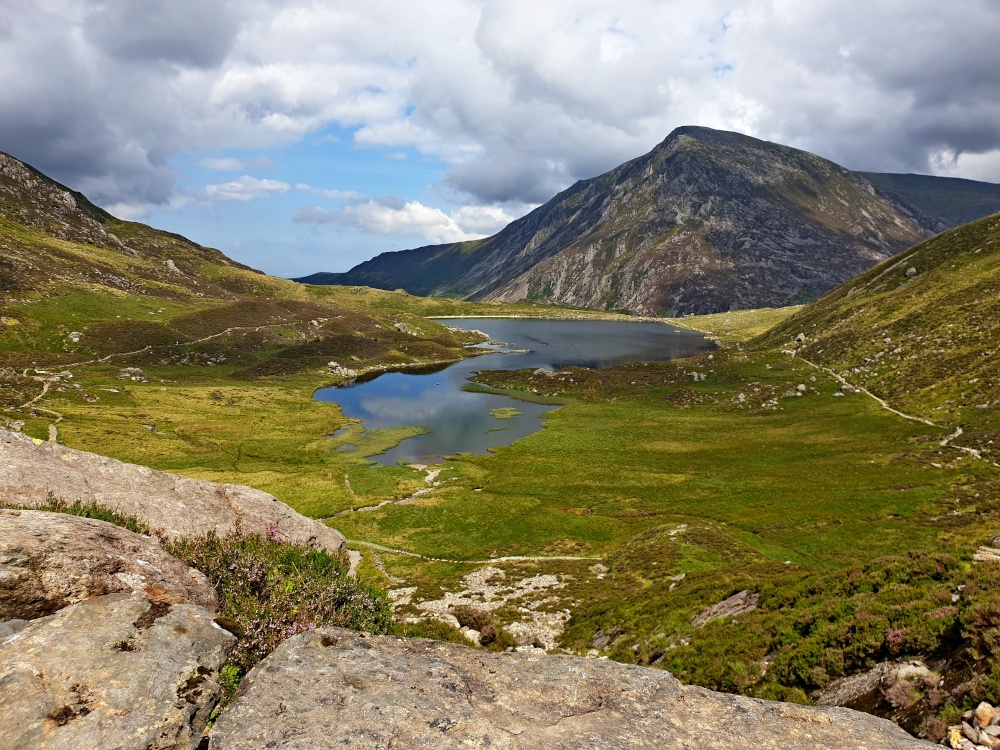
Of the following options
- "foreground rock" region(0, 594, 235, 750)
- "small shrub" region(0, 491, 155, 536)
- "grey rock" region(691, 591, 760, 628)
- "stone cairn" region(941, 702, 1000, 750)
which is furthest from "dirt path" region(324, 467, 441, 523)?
"stone cairn" region(941, 702, 1000, 750)

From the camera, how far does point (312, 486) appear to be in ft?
234

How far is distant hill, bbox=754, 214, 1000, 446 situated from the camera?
79.2 m

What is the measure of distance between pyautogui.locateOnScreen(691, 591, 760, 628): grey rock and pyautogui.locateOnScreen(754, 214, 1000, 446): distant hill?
221 feet

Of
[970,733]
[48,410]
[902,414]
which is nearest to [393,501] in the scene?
[970,733]

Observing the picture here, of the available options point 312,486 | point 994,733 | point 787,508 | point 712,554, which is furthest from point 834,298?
point 994,733

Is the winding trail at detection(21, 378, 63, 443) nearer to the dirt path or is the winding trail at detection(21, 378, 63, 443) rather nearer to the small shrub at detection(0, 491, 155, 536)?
the dirt path

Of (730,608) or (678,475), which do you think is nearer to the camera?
(730,608)

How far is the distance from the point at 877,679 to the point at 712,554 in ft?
101

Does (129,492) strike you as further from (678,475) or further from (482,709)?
(678,475)

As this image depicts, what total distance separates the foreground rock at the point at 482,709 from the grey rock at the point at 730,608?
1360 cm

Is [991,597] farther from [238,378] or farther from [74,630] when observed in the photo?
[238,378]

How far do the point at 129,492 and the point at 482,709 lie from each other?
19881mm

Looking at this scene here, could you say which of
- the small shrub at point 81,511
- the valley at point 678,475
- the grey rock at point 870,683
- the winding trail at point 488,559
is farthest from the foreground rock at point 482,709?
the winding trail at point 488,559

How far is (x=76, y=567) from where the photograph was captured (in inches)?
433
